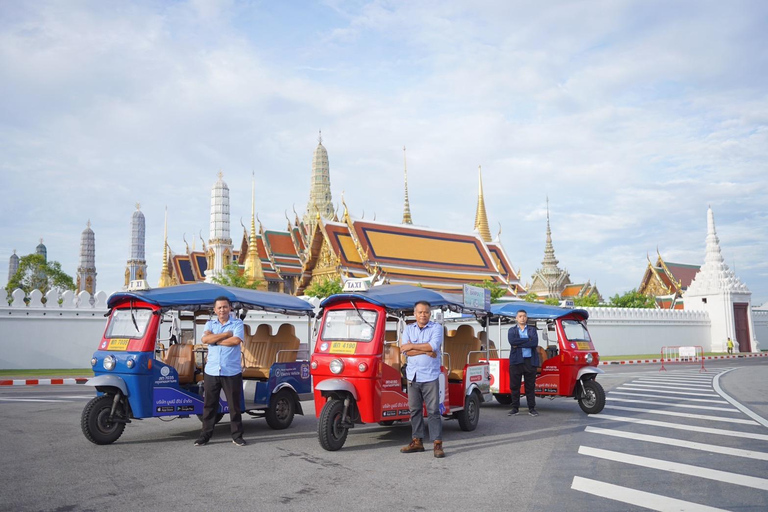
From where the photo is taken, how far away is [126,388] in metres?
7.88

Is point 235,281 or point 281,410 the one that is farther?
point 235,281

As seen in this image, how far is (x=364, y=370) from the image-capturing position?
25.3 feet

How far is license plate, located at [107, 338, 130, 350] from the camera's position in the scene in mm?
8188

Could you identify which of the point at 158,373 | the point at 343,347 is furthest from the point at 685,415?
the point at 158,373

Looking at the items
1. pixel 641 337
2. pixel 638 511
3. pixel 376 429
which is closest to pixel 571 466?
pixel 638 511

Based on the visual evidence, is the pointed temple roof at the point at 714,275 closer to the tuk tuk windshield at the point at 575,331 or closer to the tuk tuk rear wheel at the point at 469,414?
the tuk tuk windshield at the point at 575,331

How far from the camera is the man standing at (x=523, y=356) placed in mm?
10586

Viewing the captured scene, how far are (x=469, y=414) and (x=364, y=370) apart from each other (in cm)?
237

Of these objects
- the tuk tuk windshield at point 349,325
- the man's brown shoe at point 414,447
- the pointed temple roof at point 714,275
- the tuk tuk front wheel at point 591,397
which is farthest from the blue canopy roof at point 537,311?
the pointed temple roof at point 714,275

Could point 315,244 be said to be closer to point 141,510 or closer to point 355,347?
point 355,347

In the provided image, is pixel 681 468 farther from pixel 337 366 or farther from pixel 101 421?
pixel 101 421

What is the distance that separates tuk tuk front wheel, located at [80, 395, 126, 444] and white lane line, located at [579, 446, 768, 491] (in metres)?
5.47

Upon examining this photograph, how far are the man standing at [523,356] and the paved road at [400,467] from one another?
544mm

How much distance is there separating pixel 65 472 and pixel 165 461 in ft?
3.29
